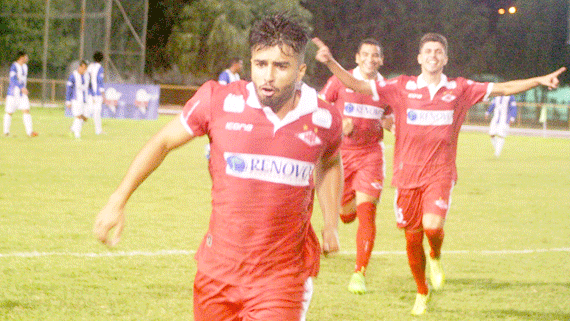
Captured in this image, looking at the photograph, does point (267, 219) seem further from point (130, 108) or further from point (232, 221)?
point (130, 108)

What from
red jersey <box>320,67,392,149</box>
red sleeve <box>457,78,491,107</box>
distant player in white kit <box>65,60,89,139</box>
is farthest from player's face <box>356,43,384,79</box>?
distant player in white kit <box>65,60,89,139</box>

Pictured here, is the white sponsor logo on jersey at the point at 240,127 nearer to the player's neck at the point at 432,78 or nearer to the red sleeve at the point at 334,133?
the red sleeve at the point at 334,133

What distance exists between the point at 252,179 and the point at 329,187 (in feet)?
1.56

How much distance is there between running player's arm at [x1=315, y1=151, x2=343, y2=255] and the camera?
388cm

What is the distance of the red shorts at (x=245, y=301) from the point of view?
3.53 meters

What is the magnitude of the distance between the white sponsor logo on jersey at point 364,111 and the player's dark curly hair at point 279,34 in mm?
4456

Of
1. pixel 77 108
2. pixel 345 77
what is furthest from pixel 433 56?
pixel 77 108

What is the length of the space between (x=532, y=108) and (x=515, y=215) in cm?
3933

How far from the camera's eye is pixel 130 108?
34.5 meters

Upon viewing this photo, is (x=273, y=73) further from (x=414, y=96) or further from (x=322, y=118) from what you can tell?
(x=414, y=96)

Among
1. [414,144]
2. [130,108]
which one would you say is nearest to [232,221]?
[414,144]

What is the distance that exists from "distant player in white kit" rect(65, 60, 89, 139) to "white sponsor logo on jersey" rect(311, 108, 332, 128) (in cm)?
1890

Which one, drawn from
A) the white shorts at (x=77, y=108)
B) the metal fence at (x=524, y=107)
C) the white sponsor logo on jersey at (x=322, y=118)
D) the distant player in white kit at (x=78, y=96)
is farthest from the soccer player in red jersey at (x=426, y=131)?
the metal fence at (x=524, y=107)

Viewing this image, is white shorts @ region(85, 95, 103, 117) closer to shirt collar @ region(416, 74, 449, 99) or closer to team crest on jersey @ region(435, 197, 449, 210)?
shirt collar @ region(416, 74, 449, 99)
